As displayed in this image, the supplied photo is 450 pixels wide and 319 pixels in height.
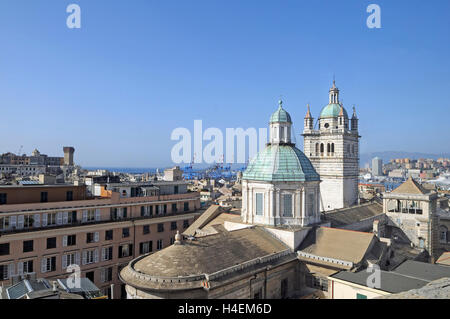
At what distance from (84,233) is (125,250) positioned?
5.73 meters

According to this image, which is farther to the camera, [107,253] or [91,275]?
[107,253]

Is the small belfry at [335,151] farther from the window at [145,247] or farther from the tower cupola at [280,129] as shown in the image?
the window at [145,247]

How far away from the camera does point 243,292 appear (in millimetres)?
24484

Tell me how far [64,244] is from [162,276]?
18589 mm

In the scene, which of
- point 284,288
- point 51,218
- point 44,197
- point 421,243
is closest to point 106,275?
point 51,218

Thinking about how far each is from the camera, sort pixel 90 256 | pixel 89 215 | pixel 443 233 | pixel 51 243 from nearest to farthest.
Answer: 1. pixel 51 243
2. pixel 90 256
3. pixel 89 215
4. pixel 443 233

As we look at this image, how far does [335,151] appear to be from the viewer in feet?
190

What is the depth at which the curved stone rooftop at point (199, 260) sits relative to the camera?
2200 cm

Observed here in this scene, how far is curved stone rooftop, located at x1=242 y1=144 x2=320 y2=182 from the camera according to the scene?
109 ft

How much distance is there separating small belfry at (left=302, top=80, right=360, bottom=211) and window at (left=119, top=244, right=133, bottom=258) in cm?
3341

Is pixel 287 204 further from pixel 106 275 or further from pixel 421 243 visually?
pixel 421 243

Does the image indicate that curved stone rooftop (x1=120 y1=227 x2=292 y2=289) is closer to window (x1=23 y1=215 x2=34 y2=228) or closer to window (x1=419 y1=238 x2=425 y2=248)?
window (x1=23 y1=215 x2=34 y2=228)

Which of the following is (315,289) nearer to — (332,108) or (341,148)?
(341,148)

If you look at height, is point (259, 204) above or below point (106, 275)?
above
